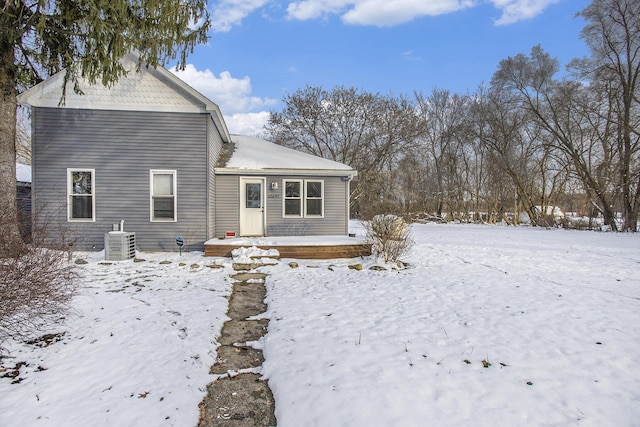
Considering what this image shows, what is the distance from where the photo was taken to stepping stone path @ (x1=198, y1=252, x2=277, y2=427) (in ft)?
8.50

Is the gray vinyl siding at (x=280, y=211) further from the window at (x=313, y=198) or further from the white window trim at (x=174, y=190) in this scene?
the white window trim at (x=174, y=190)

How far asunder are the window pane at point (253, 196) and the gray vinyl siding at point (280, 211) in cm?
29

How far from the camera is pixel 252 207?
11.0m

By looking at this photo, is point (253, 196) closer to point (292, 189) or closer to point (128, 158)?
point (292, 189)

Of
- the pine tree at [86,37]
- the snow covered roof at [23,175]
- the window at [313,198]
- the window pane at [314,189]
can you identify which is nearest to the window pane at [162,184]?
the pine tree at [86,37]

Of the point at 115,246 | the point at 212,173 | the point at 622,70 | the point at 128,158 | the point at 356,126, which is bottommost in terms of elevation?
the point at 115,246

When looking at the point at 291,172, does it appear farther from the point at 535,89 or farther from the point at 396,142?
the point at 535,89

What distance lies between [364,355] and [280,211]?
312 inches

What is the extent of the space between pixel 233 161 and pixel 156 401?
903 centimetres

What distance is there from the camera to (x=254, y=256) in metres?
8.60

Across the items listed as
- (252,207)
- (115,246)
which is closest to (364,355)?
(115,246)

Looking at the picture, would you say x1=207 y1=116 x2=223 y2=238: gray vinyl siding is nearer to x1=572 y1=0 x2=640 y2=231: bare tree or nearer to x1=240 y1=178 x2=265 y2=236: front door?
x1=240 y1=178 x2=265 y2=236: front door

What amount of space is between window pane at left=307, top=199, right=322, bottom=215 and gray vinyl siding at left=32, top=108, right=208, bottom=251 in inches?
131

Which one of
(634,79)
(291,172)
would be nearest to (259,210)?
(291,172)
